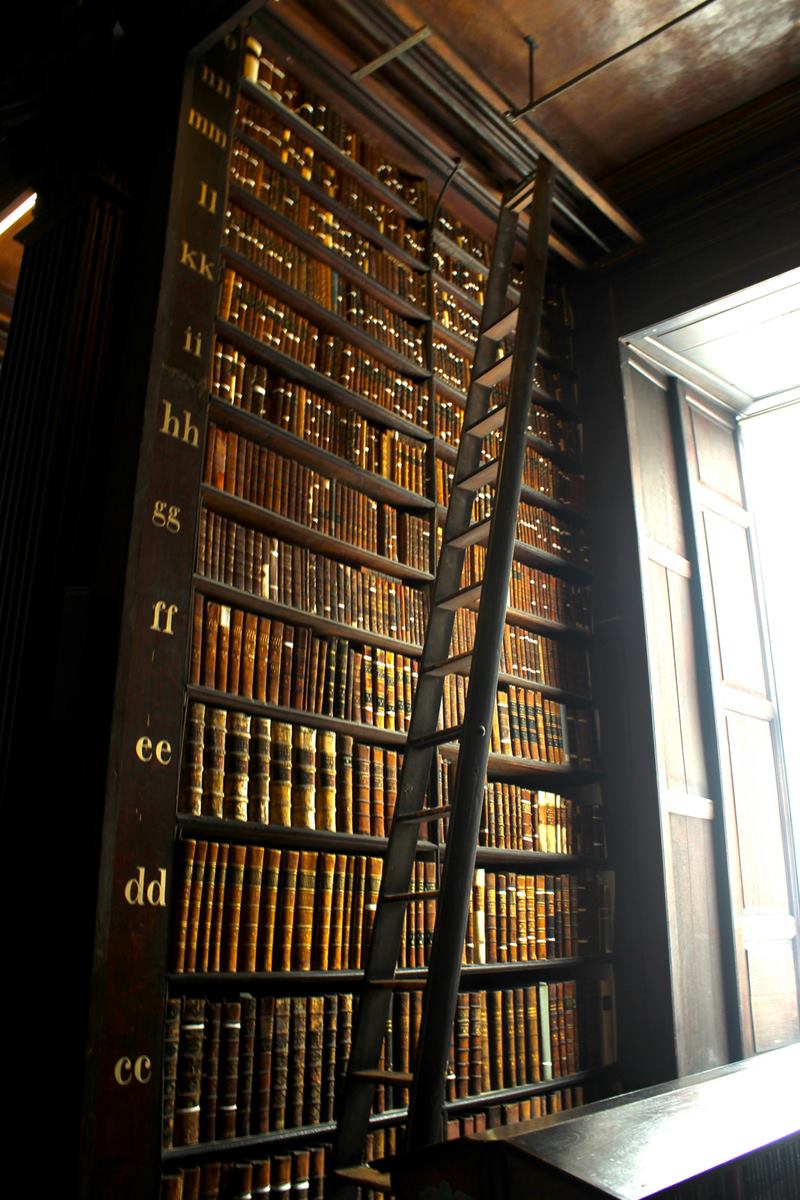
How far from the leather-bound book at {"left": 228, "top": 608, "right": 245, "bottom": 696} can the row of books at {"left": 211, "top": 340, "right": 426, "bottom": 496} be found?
59 cm

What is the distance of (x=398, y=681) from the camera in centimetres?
293

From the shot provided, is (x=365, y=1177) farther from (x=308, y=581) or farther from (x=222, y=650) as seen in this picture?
(x=308, y=581)

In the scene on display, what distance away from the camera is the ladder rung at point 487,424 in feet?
8.70

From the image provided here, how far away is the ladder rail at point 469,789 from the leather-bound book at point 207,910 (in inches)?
21.9

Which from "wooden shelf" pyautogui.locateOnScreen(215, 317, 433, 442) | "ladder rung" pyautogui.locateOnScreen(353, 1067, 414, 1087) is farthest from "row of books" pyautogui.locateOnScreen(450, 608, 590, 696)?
"ladder rung" pyautogui.locateOnScreen(353, 1067, 414, 1087)

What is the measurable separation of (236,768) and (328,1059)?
0.75 metres

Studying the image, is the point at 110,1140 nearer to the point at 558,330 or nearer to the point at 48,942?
the point at 48,942

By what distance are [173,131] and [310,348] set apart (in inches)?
26.9

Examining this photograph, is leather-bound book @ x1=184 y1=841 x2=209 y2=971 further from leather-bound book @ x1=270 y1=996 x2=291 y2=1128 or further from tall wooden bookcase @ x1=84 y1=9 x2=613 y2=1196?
leather-bound book @ x1=270 y1=996 x2=291 y2=1128

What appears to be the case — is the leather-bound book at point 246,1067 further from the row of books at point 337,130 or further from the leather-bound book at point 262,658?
the row of books at point 337,130

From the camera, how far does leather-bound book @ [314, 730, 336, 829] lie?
2.58 meters

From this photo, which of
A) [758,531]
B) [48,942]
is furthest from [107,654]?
[758,531]

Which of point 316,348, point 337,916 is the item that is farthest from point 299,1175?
point 316,348

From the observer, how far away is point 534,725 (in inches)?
135
